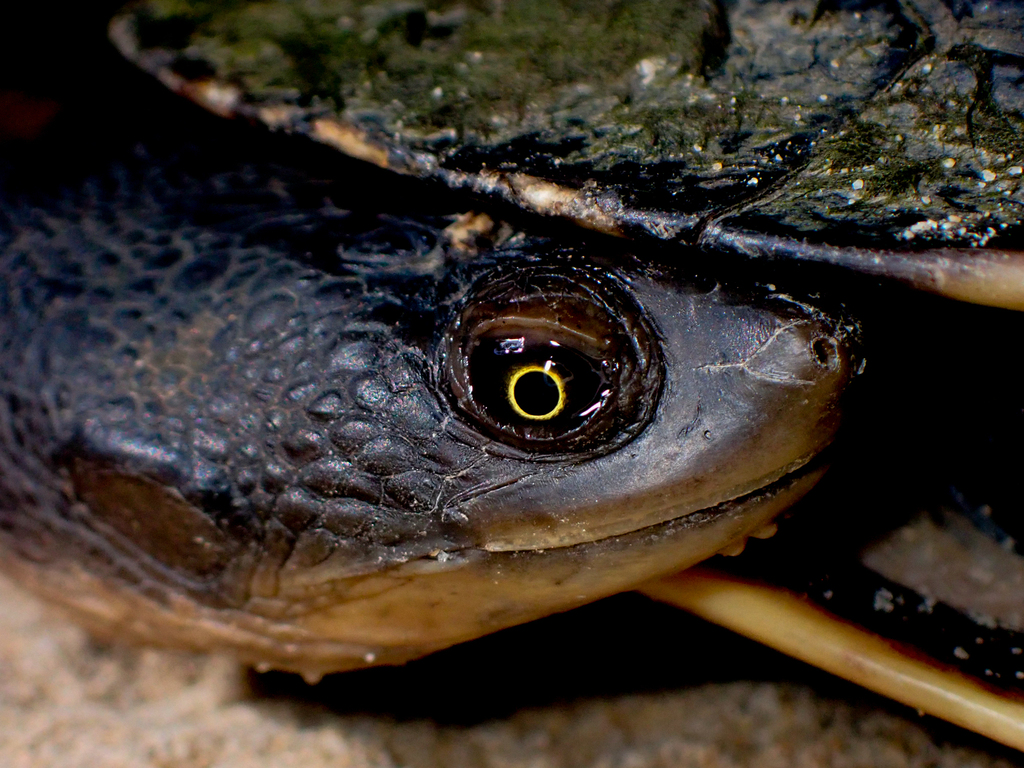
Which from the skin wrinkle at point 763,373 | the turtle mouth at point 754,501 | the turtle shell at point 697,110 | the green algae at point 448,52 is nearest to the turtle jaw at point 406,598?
the turtle mouth at point 754,501

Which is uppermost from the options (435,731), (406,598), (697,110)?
(697,110)

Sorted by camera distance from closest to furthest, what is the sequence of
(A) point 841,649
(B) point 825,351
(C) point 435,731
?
(B) point 825,351
(A) point 841,649
(C) point 435,731

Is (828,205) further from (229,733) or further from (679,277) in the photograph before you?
(229,733)

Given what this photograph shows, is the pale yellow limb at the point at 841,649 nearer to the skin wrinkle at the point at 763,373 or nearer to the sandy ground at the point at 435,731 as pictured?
the sandy ground at the point at 435,731

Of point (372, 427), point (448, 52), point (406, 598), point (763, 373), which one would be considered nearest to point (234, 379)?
point (372, 427)

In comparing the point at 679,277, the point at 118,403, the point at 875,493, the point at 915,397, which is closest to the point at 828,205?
the point at 679,277

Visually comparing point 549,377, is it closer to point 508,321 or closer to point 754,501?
point 508,321

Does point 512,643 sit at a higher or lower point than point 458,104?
lower
